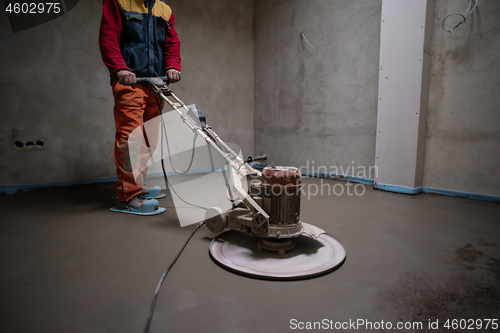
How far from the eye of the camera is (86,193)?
2.64 m

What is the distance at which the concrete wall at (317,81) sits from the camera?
3.03 metres

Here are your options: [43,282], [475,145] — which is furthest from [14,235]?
[475,145]

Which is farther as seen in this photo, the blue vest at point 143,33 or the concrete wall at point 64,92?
the concrete wall at point 64,92

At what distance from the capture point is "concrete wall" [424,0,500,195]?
2273mm

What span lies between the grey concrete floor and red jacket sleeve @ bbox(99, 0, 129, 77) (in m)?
0.97

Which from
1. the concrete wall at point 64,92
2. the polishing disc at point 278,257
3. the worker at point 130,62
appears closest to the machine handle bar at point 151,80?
the worker at point 130,62

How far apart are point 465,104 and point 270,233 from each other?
2145 mm

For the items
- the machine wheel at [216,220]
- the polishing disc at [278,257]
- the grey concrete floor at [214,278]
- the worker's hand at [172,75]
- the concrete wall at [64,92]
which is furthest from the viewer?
the concrete wall at [64,92]

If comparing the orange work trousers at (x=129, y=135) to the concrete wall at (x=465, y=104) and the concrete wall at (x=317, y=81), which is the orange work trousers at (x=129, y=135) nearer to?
the concrete wall at (x=317, y=81)

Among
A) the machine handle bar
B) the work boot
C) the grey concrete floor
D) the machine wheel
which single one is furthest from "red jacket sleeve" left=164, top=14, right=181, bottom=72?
the machine wheel

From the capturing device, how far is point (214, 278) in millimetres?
1165

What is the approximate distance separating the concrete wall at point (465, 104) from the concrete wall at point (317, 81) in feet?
1.77

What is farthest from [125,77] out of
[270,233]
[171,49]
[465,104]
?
[465,104]

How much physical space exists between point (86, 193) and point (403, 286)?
2543 millimetres
